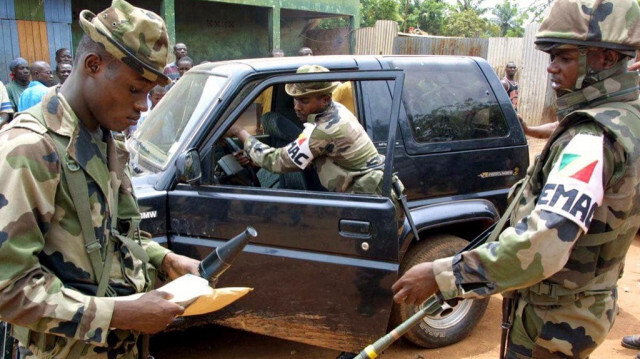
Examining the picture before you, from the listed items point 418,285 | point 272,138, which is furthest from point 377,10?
point 418,285

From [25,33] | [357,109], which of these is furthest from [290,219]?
[25,33]

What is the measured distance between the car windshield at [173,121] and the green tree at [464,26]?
25.4m

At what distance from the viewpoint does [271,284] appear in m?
3.14

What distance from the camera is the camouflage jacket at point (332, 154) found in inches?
130

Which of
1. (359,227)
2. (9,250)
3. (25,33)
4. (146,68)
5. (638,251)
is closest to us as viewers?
(9,250)

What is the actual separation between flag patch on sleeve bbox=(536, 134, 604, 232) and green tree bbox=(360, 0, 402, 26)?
2471 cm

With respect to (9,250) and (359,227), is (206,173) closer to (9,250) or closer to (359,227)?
(359,227)

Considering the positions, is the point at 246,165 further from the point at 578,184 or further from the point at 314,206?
the point at 578,184

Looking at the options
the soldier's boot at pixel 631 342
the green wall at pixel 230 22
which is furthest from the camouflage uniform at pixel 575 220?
the green wall at pixel 230 22

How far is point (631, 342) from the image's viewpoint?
3971 millimetres

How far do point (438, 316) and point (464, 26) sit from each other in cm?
2548

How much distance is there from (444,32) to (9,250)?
1133 inches

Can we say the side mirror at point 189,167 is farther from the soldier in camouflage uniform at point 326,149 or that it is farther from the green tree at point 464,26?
the green tree at point 464,26

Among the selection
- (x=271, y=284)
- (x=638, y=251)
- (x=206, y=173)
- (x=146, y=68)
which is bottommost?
(x=638, y=251)
